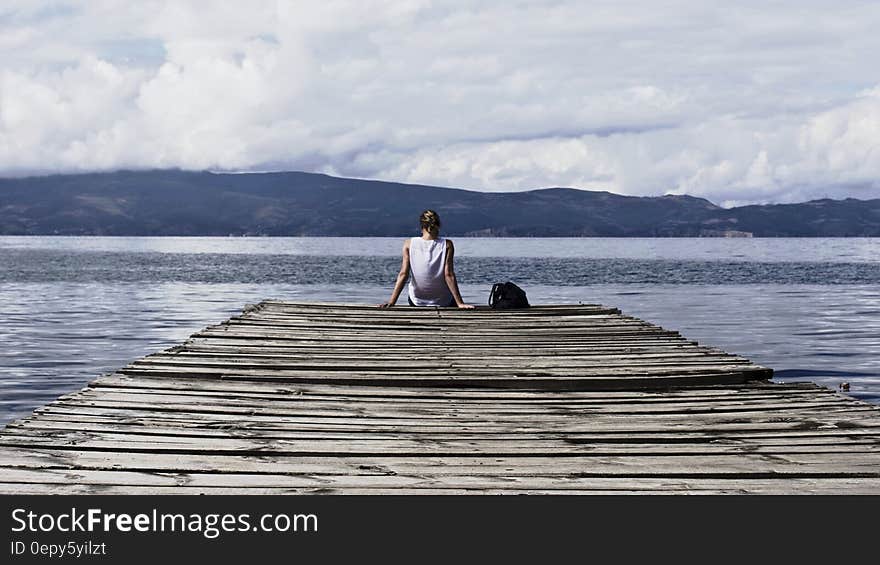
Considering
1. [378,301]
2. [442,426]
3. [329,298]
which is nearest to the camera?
[442,426]

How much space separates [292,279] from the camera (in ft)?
213

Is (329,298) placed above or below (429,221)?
below

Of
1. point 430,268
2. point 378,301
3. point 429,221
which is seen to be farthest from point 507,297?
point 378,301

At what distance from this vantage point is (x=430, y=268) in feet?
51.1

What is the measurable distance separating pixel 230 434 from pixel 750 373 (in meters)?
4.99

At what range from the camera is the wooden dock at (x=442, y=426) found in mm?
5727

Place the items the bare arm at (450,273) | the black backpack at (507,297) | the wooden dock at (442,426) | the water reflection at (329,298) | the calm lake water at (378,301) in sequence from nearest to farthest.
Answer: the wooden dock at (442,426) < the bare arm at (450,273) < the black backpack at (507,297) < the water reflection at (329,298) < the calm lake water at (378,301)

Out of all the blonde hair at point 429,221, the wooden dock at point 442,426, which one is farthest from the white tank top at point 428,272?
the wooden dock at point 442,426

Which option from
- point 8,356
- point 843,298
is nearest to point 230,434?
point 8,356

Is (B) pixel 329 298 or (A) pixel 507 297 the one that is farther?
(B) pixel 329 298

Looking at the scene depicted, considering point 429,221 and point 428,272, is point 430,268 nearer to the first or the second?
point 428,272

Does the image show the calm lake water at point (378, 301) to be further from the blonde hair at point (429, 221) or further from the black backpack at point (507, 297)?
the blonde hair at point (429, 221)

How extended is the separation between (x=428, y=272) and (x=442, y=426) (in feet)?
28.0
